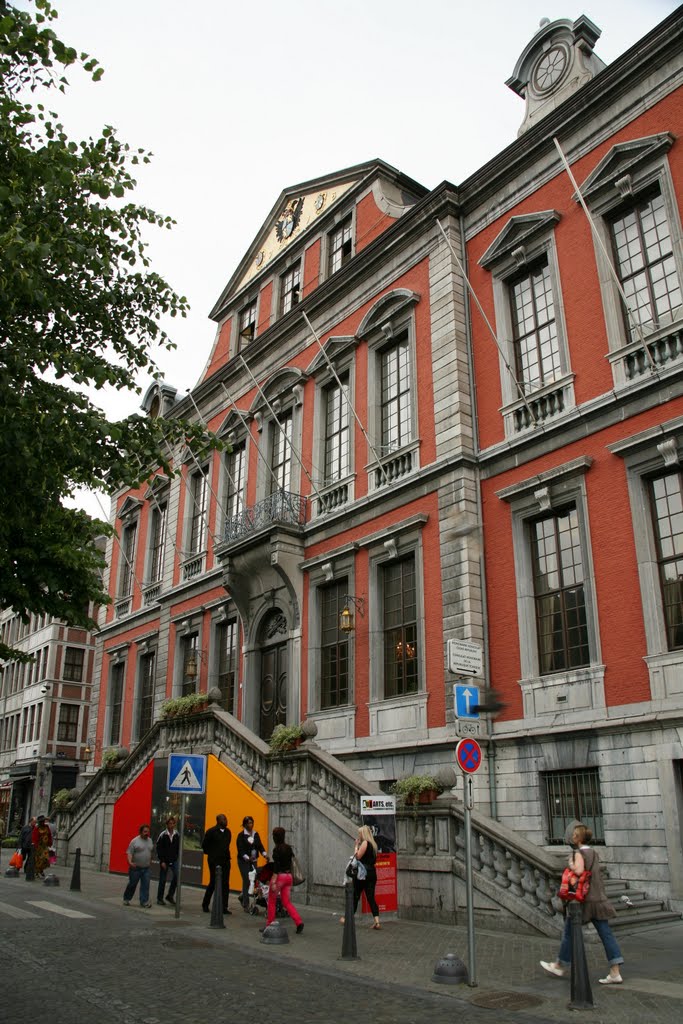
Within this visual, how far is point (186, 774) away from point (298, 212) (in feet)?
63.0

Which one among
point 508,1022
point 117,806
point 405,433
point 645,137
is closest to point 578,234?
point 645,137

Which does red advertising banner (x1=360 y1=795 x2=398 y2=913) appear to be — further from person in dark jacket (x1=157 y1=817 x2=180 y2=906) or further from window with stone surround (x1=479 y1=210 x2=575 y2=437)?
window with stone surround (x1=479 y1=210 x2=575 y2=437)

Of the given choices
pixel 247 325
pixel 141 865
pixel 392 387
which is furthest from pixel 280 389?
pixel 141 865

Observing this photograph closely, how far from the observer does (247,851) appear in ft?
48.6

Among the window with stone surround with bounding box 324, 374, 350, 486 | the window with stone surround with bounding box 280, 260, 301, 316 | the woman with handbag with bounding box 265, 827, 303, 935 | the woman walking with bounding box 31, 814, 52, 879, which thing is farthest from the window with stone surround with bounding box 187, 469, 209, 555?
the woman with handbag with bounding box 265, 827, 303, 935

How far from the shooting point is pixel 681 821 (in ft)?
43.1

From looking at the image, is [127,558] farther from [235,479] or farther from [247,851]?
[247,851]

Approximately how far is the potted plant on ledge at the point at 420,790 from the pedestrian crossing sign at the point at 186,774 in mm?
3318

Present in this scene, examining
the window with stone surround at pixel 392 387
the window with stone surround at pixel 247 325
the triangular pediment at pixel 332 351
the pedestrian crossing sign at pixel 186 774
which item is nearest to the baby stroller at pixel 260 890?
the pedestrian crossing sign at pixel 186 774

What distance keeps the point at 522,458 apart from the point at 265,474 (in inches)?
404

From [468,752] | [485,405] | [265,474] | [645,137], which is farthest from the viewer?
[265,474]

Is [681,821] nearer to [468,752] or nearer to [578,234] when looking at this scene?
[468,752]

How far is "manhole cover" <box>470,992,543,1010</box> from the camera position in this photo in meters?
7.94

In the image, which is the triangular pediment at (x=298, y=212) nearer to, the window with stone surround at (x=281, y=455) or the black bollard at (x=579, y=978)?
the window with stone surround at (x=281, y=455)
